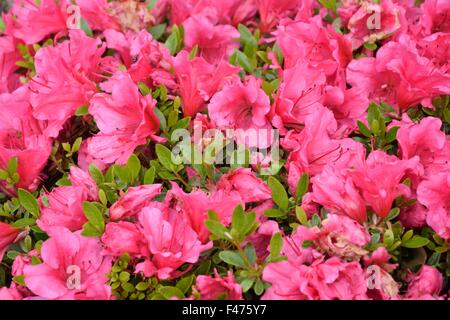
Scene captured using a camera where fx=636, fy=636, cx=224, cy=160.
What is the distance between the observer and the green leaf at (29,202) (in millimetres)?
1643

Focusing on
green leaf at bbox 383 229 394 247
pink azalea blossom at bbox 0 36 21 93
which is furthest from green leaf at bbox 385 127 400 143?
pink azalea blossom at bbox 0 36 21 93

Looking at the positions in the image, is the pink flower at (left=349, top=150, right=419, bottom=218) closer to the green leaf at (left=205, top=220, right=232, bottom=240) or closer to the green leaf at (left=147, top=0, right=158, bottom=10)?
the green leaf at (left=205, top=220, right=232, bottom=240)

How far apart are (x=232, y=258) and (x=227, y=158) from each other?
314 mm

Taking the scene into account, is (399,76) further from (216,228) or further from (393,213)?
(216,228)

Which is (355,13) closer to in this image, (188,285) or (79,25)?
(79,25)

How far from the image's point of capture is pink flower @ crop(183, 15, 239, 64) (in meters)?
1.97

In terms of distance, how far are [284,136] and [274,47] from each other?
40cm

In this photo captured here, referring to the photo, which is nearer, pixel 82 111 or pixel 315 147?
pixel 315 147

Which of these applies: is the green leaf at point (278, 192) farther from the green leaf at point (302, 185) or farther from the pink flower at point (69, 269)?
the pink flower at point (69, 269)

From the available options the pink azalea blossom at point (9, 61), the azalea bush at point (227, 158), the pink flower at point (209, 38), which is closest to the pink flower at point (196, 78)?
the azalea bush at point (227, 158)

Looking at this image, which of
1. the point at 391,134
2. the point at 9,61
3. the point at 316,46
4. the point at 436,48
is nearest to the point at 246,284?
the point at 391,134

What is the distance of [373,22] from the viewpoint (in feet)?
6.33

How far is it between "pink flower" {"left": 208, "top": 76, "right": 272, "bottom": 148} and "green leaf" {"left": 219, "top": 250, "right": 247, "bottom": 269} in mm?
325

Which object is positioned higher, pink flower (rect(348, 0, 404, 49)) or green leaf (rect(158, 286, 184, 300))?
pink flower (rect(348, 0, 404, 49))
